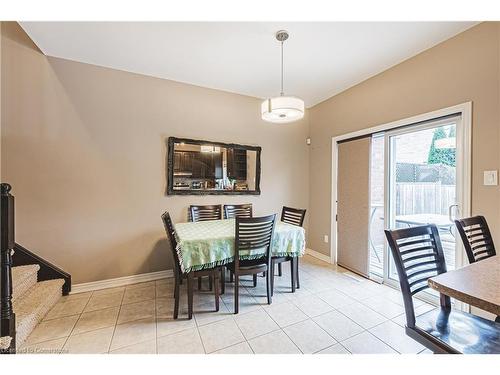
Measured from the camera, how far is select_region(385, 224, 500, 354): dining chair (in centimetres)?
100

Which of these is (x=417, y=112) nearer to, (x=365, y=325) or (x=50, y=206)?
(x=365, y=325)

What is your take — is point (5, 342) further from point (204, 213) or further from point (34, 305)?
point (204, 213)

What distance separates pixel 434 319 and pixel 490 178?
1.50m

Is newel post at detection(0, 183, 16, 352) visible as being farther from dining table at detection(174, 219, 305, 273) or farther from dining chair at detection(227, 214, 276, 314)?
dining chair at detection(227, 214, 276, 314)

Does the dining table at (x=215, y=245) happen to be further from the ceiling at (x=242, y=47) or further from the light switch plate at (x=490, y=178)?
the ceiling at (x=242, y=47)

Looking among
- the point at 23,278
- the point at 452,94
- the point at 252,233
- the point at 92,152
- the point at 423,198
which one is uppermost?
the point at 452,94

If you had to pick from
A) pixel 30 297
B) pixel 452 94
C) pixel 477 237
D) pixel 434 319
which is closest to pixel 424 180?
pixel 452 94

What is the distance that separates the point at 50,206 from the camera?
248 cm

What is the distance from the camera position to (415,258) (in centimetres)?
127

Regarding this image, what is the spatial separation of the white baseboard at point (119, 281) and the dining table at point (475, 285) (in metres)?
2.97

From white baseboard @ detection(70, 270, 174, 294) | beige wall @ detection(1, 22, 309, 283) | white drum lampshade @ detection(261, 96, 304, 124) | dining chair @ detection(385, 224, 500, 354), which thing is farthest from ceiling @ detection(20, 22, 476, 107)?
white baseboard @ detection(70, 270, 174, 294)

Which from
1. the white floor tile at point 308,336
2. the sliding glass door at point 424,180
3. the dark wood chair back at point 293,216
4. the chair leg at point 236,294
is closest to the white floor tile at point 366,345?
the white floor tile at point 308,336

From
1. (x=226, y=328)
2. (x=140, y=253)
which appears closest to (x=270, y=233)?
(x=226, y=328)
